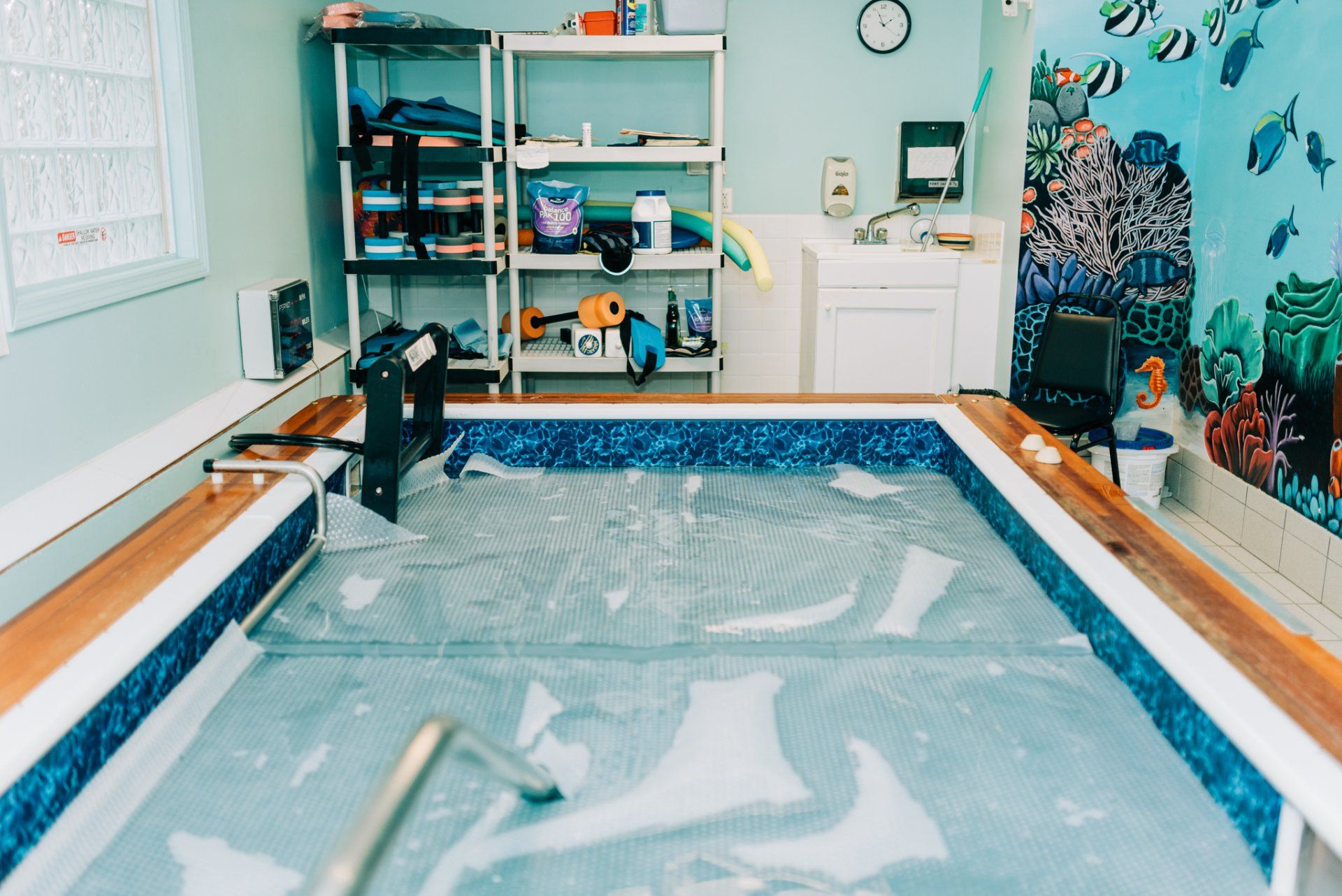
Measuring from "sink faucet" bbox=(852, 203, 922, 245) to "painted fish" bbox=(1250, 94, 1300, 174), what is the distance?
1413 millimetres

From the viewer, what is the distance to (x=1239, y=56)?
404 centimetres

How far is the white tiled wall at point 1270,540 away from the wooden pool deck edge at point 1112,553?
1.55 metres

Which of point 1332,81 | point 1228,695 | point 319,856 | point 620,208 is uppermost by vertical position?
point 1332,81

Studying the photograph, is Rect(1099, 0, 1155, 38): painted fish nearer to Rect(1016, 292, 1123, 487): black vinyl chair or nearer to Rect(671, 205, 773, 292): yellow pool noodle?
Rect(1016, 292, 1123, 487): black vinyl chair

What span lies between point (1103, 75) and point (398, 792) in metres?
4.24

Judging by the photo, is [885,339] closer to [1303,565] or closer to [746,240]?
[746,240]

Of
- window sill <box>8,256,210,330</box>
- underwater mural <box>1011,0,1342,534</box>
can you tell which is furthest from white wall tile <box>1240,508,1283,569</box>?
window sill <box>8,256,210,330</box>

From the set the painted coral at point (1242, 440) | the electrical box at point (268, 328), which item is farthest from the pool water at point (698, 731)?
the painted coral at point (1242, 440)

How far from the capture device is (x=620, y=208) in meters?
4.57

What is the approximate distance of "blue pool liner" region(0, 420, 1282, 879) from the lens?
1.21 metres

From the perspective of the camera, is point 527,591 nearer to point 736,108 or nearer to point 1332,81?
point 1332,81

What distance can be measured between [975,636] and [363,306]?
3471 millimetres

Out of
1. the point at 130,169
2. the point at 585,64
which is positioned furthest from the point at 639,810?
the point at 585,64

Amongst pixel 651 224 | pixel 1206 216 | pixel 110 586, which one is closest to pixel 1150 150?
pixel 1206 216
